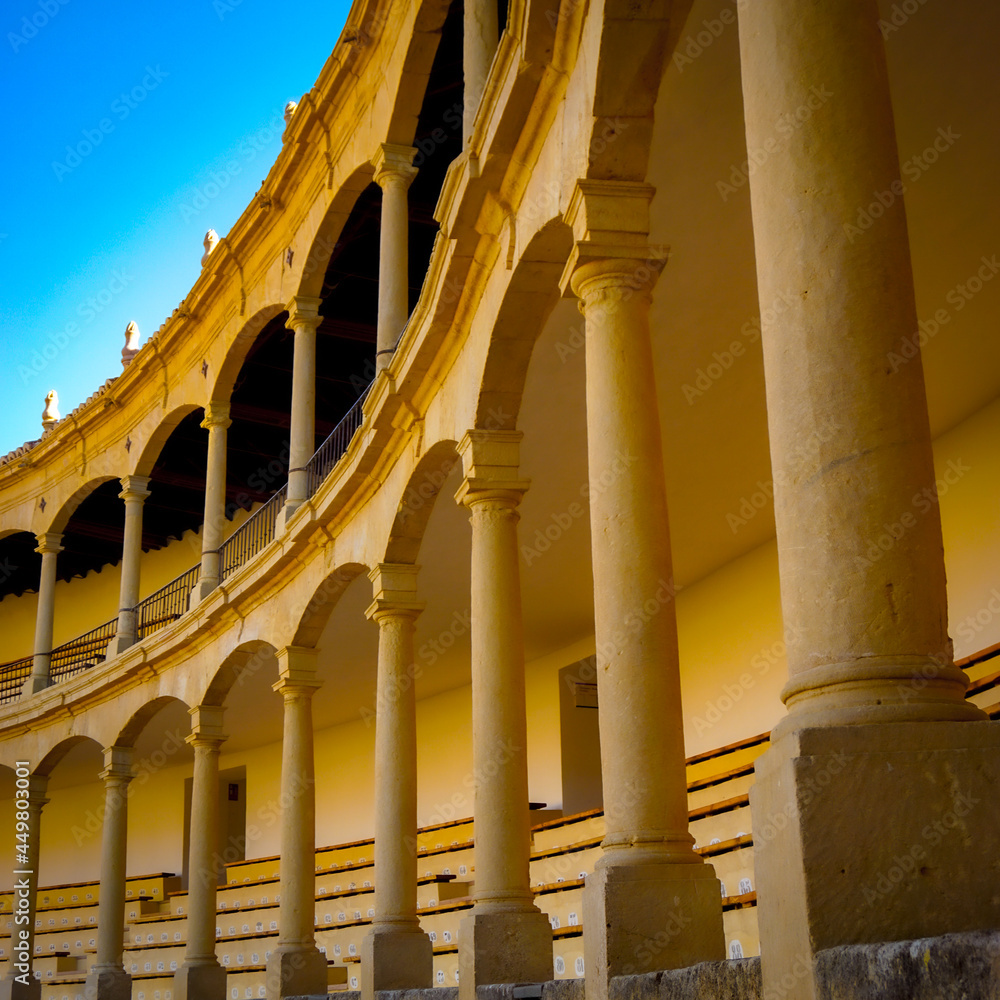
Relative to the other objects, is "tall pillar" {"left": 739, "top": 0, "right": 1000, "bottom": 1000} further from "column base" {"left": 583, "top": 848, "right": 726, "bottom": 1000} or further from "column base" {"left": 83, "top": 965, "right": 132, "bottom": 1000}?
"column base" {"left": 83, "top": 965, "right": 132, "bottom": 1000}

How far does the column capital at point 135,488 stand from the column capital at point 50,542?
280 cm

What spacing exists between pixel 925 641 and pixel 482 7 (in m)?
7.30

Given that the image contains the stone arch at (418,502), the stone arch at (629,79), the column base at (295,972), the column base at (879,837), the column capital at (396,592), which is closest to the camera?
the column base at (879,837)

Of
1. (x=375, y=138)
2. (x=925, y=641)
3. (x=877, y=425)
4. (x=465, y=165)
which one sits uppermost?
(x=375, y=138)

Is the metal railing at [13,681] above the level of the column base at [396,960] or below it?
above

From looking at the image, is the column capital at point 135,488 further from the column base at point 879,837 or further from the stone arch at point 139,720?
the column base at point 879,837

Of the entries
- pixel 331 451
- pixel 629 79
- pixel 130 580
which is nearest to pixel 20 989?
pixel 130 580

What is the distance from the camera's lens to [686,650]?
1418cm

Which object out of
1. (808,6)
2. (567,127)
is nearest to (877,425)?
(808,6)

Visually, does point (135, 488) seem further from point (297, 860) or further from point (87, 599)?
point (87, 599)

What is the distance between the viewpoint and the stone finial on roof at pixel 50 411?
2534 centimetres

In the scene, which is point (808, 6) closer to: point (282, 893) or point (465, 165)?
point (465, 165)

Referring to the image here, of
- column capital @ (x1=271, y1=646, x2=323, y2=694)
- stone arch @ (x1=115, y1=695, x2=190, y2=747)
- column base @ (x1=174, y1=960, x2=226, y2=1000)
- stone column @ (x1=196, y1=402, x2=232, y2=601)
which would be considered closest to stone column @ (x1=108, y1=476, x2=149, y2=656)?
stone arch @ (x1=115, y1=695, x2=190, y2=747)

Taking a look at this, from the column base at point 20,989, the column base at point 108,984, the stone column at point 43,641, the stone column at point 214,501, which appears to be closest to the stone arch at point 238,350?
the stone column at point 214,501
